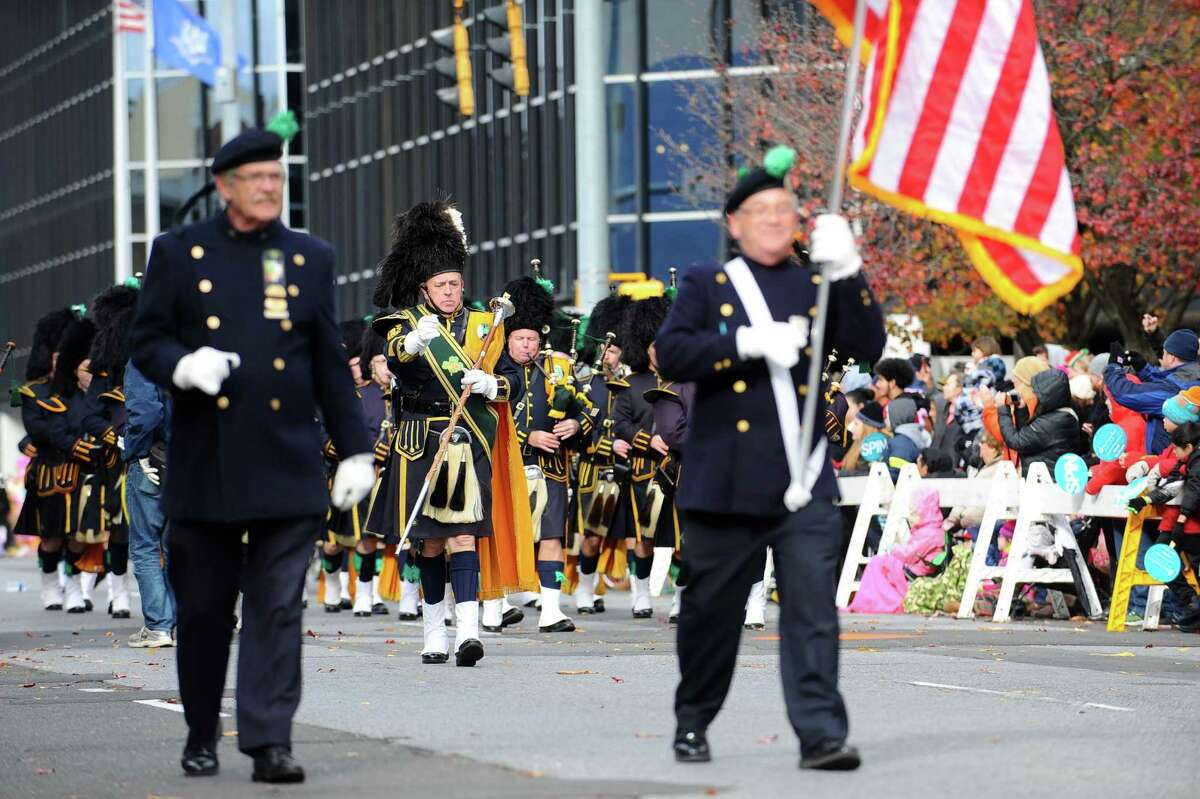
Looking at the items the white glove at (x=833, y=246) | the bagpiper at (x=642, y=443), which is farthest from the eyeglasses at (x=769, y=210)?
the bagpiper at (x=642, y=443)

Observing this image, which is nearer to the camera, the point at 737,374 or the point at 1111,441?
the point at 737,374

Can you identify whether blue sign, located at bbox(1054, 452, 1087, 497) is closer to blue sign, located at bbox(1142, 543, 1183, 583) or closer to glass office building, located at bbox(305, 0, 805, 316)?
blue sign, located at bbox(1142, 543, 1183, 583)

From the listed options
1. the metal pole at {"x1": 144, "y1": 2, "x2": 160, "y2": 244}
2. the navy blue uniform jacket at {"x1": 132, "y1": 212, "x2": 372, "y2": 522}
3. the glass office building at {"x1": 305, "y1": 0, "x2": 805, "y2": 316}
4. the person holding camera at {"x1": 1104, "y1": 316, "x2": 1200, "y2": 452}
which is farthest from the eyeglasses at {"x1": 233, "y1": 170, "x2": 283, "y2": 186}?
the metal pole at {"x1": 144, "y1": 2, "x2": 160, "y2": 244}

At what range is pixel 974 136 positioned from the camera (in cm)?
880

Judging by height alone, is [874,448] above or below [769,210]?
below

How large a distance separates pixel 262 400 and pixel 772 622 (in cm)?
910

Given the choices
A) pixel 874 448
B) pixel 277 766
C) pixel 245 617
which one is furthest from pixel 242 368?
pixel 874 448

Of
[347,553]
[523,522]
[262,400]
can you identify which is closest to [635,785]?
[262,400]

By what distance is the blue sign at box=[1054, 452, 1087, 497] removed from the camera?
1625 centimetres

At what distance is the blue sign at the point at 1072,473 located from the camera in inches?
640

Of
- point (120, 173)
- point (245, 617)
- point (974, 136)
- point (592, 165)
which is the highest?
point (120, 173)

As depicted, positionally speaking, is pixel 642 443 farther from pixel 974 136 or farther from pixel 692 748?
pixel 692 748

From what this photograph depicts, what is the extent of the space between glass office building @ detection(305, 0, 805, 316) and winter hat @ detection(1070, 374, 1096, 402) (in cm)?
1787

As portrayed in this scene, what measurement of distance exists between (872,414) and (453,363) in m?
8.07
